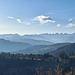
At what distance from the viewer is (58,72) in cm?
10794

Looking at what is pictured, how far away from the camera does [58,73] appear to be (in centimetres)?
10738

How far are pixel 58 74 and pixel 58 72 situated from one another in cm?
92

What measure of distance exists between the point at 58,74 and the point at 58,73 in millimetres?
642

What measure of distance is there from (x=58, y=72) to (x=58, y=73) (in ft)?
2.23

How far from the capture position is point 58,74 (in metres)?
108
